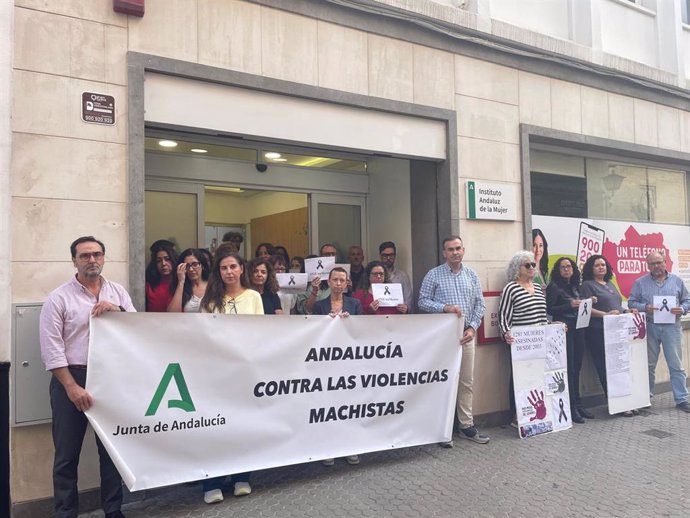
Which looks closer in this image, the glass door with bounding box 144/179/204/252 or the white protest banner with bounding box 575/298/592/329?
the white protest banner with bounding box 575/298/592/329

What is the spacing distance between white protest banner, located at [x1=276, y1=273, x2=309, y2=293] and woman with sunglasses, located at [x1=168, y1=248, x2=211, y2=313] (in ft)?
3.46

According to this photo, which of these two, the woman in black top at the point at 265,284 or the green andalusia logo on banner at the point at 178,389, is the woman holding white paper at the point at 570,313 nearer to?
the woman in black top at the point at 265,284

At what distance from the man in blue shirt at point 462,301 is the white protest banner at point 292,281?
125 cm

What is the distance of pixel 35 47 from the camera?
14.3 ft

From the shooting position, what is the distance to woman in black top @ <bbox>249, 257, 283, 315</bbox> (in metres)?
5.33

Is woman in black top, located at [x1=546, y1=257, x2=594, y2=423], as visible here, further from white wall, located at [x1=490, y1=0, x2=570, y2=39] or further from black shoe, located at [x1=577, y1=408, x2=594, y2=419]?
white wall, located at [x1=490, y1=0, x2=570, y2=39]

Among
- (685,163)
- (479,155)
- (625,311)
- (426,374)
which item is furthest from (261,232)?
(685,163)

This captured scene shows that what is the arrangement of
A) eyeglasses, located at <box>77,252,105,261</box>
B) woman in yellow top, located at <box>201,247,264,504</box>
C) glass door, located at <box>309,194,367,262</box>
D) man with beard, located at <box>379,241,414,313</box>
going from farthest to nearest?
glass door, located at <box>309,194,367,262</box> < man with beard, located at <box>379,241,414,313</box> < woman in yellow top, located at <box>201,247,264,504</box> < eyeglasses, located at <box>77,252,105,261</box>

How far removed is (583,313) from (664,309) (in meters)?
1.52

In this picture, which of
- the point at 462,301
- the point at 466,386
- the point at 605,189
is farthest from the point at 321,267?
the point at 605,189

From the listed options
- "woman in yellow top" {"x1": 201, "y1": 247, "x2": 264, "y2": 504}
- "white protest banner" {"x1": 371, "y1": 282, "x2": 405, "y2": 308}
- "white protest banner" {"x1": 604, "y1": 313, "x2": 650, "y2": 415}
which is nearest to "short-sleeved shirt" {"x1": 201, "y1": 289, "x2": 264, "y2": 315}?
"woman in yellow top" {"x1": 201, "y1": 247, "x2": 264, "y2": 504}

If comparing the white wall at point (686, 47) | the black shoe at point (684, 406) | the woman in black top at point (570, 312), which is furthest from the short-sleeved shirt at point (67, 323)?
the white wall at point (686, 47)

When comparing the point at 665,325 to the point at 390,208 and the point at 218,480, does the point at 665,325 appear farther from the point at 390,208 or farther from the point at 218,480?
the point at 218,480

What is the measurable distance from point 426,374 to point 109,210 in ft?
10.3
